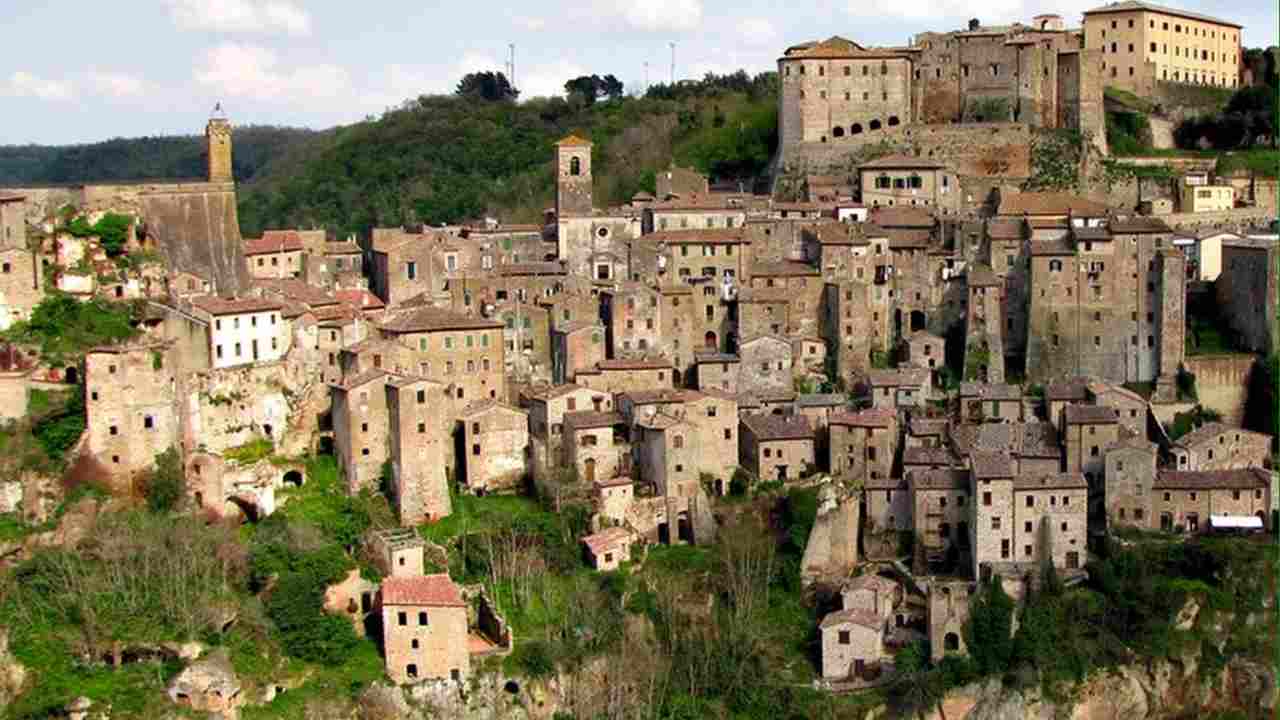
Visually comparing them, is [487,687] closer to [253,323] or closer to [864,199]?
[253,323]

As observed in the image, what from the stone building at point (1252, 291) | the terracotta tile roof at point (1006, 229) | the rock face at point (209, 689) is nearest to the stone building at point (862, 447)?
the terracotta tile roof at point (1006, 229)

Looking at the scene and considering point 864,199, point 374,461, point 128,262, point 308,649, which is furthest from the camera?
point 864,199

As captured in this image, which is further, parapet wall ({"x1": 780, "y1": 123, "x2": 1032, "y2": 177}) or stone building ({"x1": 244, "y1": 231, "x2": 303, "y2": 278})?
parapet wall ({"x1": 780, "y1": 123, "x2": 1032, "y2": 177})

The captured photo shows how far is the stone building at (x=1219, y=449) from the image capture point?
39625 mm

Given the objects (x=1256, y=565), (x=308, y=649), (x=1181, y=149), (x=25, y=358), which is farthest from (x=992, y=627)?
(x=1181, y=149)

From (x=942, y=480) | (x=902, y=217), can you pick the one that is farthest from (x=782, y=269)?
(x=942, y=480)

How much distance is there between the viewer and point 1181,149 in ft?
182

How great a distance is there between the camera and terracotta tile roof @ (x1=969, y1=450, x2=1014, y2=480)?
37312 millimetres

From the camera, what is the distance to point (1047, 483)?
3750cm

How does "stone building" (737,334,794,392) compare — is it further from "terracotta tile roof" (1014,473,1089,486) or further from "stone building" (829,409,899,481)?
"terracotta tile roof" (1014,473,1089,486)

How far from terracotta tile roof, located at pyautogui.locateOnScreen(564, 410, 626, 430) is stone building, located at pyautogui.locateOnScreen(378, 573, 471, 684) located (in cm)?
574

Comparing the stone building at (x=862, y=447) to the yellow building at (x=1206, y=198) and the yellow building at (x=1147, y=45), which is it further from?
the yellow building at (x=1147, y=45)

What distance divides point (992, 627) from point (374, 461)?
1245cm

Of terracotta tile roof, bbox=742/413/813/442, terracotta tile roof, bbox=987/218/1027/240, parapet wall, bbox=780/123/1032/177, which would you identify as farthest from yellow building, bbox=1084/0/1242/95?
terracotta tile roof, bbox=742/413/813/442
